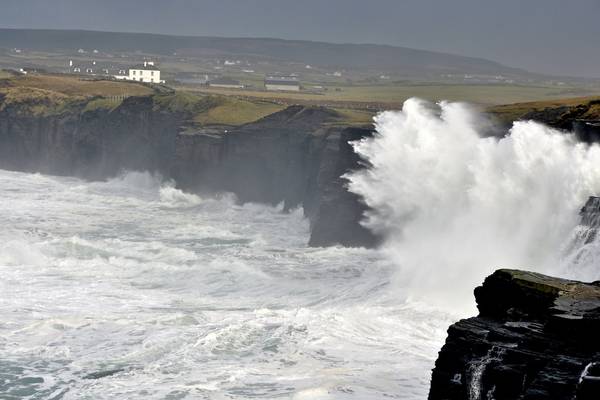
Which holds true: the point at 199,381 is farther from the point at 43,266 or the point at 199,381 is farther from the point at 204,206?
the point at 204,206

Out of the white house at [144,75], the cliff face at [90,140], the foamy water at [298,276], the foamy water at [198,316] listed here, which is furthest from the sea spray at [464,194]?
the white house at [144,75]

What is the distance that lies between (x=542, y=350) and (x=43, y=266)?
28.4m

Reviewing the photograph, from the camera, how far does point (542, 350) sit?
622 inches

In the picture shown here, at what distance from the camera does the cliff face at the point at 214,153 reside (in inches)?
2035

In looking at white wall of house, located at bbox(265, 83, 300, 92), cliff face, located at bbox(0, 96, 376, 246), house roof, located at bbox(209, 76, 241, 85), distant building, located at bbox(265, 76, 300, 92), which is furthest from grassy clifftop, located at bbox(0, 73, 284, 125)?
house roof, located at bbox(209, 76, 241, 85)

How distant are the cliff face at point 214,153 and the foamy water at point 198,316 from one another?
10.3 ft

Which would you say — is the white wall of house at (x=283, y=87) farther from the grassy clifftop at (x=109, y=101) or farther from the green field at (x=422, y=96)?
the grassy clifftop at (x=109, y=101)

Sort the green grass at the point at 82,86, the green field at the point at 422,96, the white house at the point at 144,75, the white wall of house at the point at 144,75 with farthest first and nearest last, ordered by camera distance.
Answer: the white wall of house at the point at 144,75 → the white house at the point at 144,75 → the green grass at the point at 82,86 → the green field at the point at 422,96

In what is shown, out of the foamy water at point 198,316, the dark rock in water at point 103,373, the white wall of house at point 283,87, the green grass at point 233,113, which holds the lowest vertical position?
the dark rock in water at point 103,373

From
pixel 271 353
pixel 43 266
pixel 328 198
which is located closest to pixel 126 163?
pixel 328 198

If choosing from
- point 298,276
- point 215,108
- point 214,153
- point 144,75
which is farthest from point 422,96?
point 144,75

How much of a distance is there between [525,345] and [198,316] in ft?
54.9

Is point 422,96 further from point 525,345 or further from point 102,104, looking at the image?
point 525,345

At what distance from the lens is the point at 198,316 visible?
3136 cm
